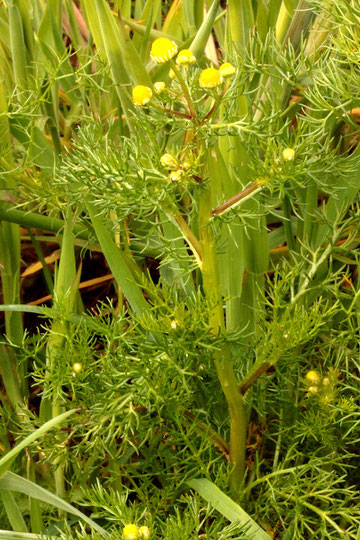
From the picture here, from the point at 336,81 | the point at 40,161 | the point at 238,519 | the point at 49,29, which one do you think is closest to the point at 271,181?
the point at 336,81

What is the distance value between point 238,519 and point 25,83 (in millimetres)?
776

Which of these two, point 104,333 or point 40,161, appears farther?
point 40,161

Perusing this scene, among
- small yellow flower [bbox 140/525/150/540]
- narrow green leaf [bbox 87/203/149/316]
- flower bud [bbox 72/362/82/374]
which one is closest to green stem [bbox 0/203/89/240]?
narrow green leaf [bbox 87/203/149/316]

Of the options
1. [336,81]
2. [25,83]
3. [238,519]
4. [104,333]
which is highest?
[336,81]

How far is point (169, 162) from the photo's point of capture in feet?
2.56

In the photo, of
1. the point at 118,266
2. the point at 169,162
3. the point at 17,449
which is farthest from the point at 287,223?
the point at 17,449

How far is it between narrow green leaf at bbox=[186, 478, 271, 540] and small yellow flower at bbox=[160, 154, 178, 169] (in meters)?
0.37

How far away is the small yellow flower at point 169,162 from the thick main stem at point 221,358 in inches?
2.0

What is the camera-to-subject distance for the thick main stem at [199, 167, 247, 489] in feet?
2.74

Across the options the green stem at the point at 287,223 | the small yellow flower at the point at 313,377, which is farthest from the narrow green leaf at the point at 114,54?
the small yellow flower at the point at 313,377

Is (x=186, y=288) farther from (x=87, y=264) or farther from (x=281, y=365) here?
(x=87, y=264)

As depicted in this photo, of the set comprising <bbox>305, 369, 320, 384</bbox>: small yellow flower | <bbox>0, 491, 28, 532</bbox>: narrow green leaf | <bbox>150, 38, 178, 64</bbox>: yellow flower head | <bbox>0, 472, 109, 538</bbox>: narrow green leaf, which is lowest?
<bbox>0, 491, 28, 532</bbox>: narrow green leaf

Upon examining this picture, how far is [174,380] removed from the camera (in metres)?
0.89

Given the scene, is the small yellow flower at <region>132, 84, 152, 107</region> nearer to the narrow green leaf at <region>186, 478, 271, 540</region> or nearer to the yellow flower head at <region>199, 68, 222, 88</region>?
the yellow flower head at <region>199, 68, 222, 88</region>
